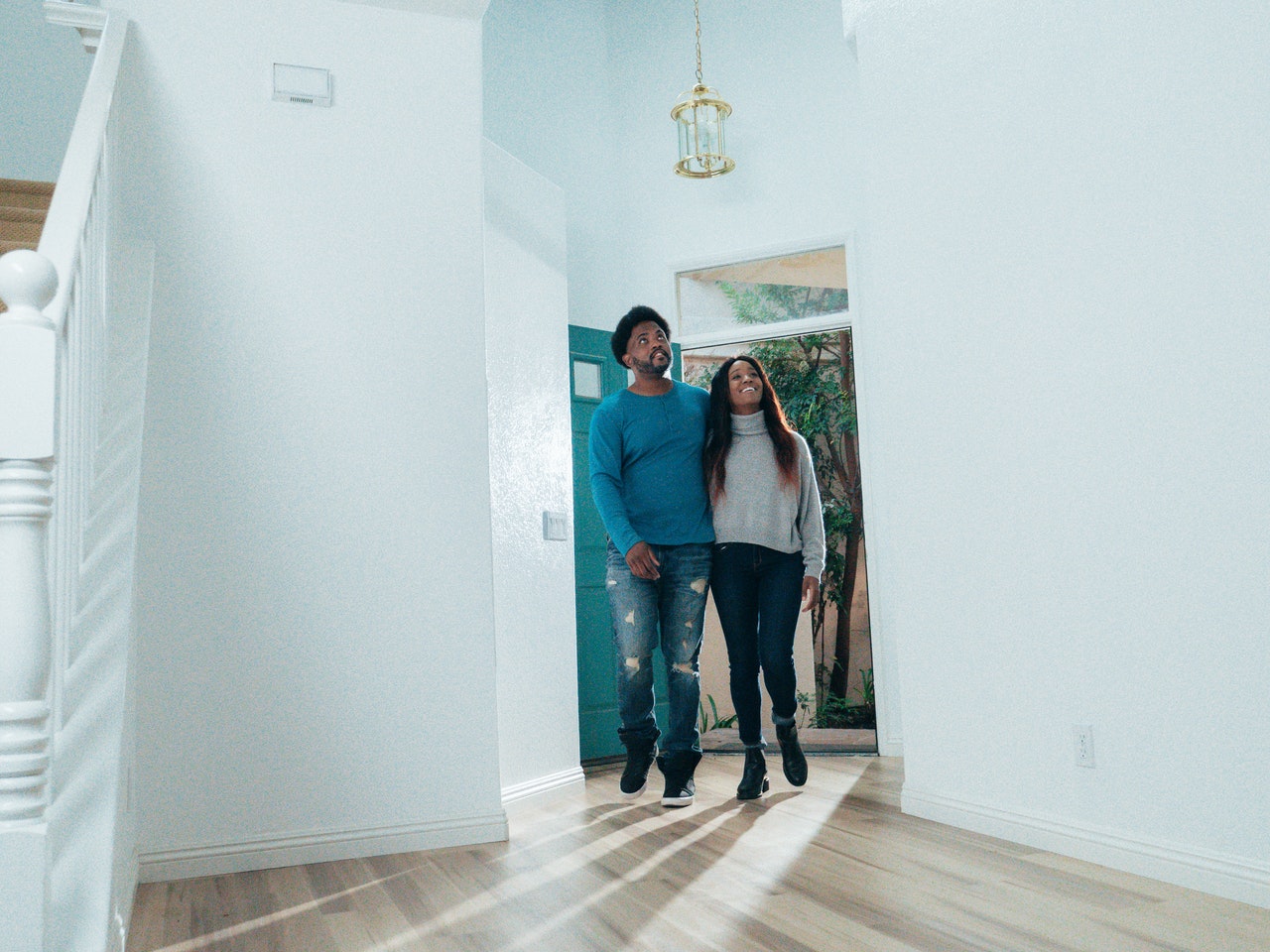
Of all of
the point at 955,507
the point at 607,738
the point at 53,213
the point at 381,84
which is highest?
the point at 381,84

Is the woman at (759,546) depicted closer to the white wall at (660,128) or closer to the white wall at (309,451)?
the white wall at (309,451)

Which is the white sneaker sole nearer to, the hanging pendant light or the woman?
the woman

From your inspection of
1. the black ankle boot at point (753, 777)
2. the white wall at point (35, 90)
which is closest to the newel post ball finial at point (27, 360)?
the black ankle boot at point (753, 777)

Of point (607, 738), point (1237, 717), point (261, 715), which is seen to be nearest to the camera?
point (1237, 717)

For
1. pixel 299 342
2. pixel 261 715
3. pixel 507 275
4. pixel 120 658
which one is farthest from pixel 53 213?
pixel 507 275

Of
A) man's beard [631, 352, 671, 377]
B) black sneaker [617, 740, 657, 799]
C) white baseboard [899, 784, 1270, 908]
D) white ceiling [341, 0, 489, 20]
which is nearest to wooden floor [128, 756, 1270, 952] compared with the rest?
white baseboard [899, 784, 1270, 908]

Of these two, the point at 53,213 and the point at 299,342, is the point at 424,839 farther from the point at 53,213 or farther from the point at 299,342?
the point at 53,213

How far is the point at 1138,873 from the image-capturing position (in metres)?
2.04

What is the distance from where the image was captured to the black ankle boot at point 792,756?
120 inches

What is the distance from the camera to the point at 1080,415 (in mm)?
2232

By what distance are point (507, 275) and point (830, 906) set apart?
7.54 feet

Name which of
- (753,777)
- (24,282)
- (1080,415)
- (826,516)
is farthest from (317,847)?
(826,516)

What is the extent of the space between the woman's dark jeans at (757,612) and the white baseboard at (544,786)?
70cm

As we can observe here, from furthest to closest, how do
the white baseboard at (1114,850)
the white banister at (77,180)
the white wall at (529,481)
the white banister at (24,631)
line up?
the white wall at (529,481), the white baseboard at (1114,850), the white banister at (77,180), the white banister at (24,631)
